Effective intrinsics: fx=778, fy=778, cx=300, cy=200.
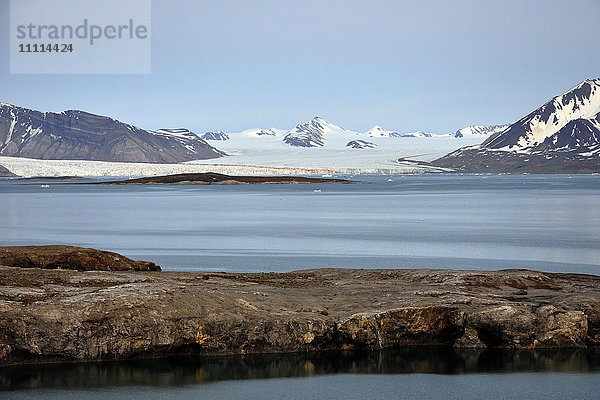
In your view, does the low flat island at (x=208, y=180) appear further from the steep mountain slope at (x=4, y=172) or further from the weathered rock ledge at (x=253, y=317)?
the weathered rock ledge at (x=253, y=317)

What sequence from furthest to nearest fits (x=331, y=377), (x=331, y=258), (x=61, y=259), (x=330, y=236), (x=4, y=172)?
(x=4, y=172) < (x=330, y=236) < (x=331, y=258) < (x=61, y=259) < (x=331, y=377)

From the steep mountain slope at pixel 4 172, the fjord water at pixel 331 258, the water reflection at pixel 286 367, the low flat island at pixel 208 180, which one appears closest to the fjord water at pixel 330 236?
the fjord water at pixel 331 258

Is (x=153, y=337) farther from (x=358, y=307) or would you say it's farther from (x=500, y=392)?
(x=500, y=392)

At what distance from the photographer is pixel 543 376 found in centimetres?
1041

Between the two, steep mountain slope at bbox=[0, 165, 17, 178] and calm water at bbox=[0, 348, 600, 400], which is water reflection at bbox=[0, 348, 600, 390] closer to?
calm water at bbox=[0, 348, 600, 400]

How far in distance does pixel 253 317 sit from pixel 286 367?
893 mm

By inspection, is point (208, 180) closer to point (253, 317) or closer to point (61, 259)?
point (61, 259)

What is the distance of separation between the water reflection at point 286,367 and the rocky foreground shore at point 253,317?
7.2 inches

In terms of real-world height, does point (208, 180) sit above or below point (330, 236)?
above

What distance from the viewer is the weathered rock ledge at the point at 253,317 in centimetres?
1064

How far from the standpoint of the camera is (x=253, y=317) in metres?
11.2

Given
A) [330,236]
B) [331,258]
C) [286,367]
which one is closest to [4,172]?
[330,236]

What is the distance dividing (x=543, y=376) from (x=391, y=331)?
7.57 feet

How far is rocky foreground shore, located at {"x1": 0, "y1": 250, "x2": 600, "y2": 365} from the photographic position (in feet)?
34.9
